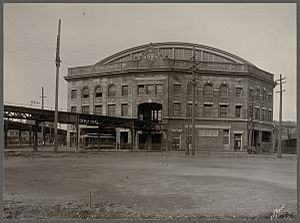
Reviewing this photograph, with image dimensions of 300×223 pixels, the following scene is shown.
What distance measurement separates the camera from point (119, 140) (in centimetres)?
4009

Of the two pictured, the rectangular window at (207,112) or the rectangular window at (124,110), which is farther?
the rectangular window at (124,110)

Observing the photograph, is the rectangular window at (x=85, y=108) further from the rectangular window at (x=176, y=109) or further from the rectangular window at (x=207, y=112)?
the rectangular window at (x=207, y=112)

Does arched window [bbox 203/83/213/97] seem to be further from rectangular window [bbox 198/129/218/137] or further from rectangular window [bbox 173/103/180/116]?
rectangular window [bbox 198/129/218/137]

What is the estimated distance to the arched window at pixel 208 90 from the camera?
37812 mm

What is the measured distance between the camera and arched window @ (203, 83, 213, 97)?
37812mm

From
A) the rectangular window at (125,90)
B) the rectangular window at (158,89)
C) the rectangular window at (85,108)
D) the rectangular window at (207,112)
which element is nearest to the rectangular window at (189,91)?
the rectangular window at (207,112)

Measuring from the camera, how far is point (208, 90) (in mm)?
37938

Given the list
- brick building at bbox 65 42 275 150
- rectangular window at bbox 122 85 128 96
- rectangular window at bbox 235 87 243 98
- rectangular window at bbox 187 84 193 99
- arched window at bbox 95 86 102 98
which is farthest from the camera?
arched window at bbox 95 86 102 98

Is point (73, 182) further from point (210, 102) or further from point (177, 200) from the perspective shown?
point (210, 102)

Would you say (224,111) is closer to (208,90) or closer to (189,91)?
(208,90)

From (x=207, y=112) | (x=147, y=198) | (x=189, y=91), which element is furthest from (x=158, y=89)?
(x=147, y=198)

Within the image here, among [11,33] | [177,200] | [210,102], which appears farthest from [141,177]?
[210,102]

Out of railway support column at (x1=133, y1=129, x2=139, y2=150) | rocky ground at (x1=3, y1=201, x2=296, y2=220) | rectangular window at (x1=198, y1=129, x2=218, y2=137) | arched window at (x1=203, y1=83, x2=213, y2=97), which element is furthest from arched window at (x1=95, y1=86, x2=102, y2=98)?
rocky ground at (x1=3, y1=201, x2=296, y2=220)

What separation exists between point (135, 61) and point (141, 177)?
89.9ft
